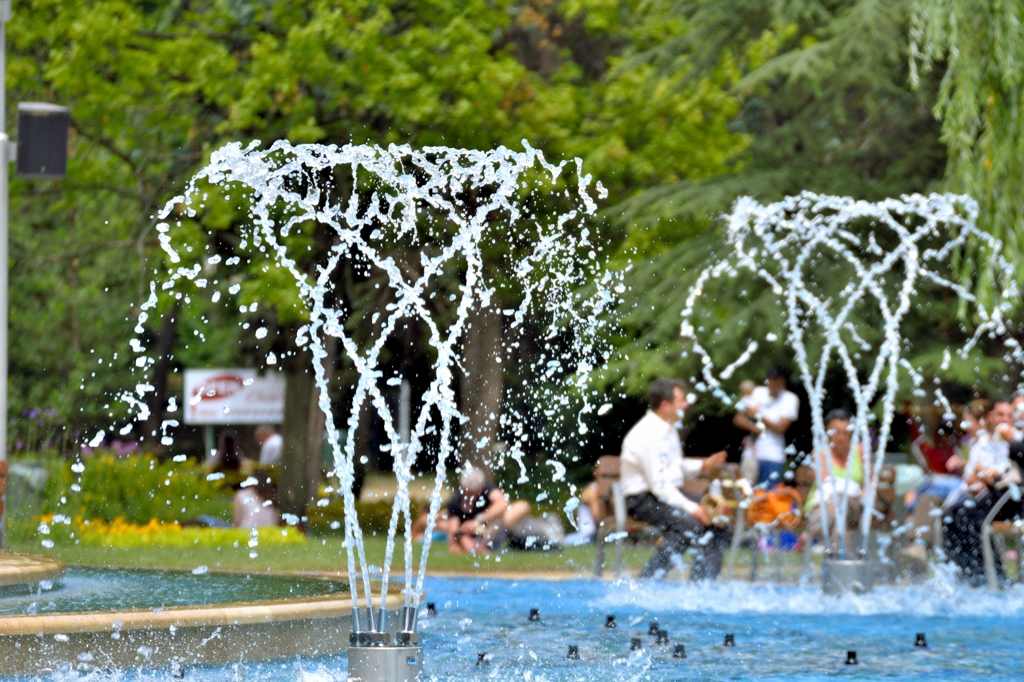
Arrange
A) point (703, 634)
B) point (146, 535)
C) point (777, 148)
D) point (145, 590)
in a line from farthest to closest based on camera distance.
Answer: point (777, 148)
point (146, 535)
point (703, 634)
point (145, 590)

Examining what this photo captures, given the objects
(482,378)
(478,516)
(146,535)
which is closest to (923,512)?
(478,516)

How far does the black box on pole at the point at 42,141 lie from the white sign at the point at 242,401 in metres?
14.0

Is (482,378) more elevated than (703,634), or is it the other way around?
(482,378)

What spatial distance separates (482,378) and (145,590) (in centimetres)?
1422

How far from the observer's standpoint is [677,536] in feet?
42.1

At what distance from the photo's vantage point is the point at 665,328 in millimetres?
19594

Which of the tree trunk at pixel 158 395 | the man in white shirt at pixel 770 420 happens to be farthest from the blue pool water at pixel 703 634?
the tree trunk at pixel 158 395

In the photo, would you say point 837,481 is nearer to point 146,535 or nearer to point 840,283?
point 840,283

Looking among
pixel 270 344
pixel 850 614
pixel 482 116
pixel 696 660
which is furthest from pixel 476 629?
pixel 270 344

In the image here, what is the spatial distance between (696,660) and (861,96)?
1404cm

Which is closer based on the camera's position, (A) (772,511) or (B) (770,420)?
(A) (772,511)

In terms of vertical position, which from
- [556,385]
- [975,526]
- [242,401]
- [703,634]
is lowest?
[703,634]

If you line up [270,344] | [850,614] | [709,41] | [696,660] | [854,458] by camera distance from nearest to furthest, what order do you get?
[696,660] → [850,614] → [854,458] → [709,41] → [270,344]

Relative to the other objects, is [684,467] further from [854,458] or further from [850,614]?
[850,614]
